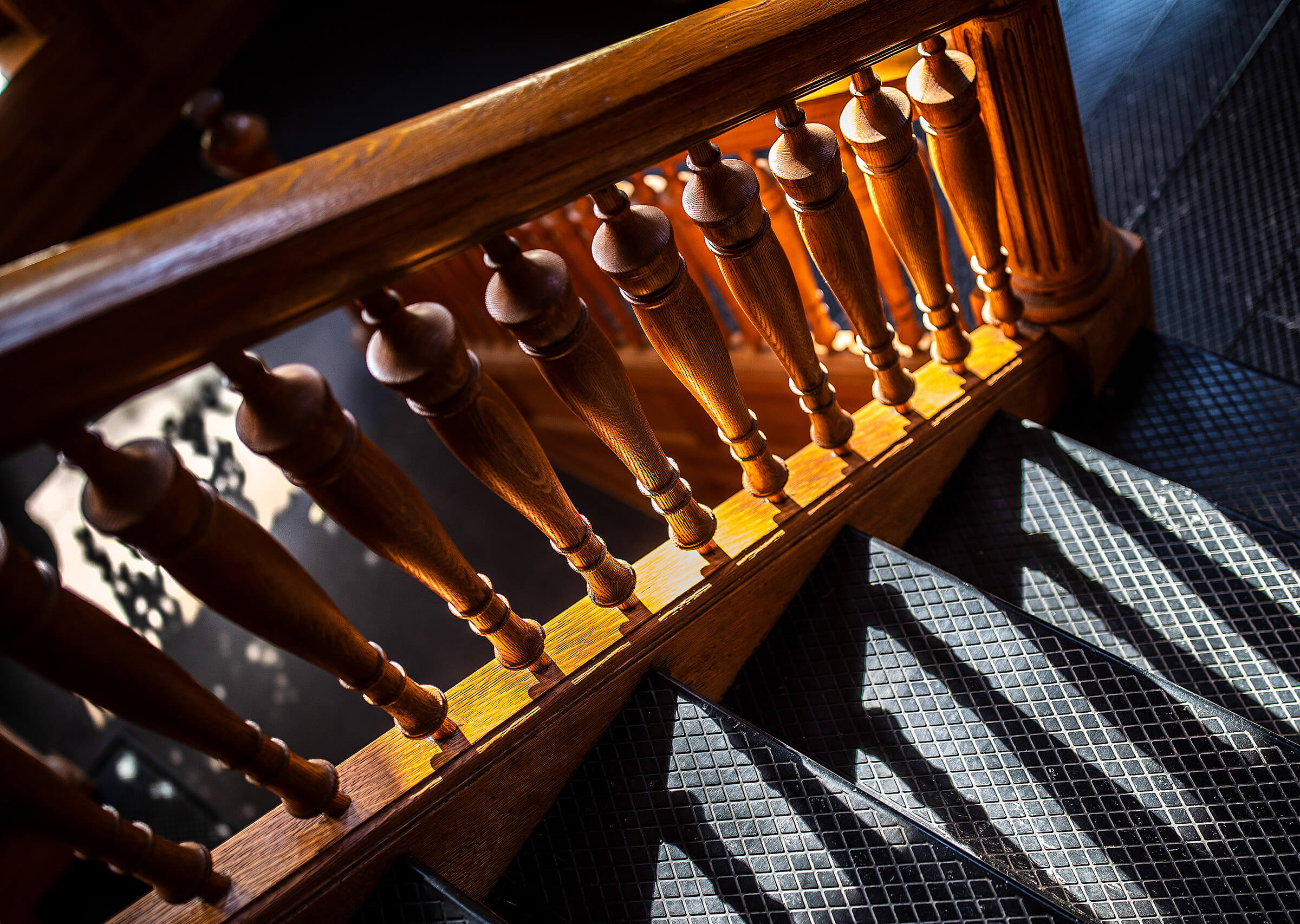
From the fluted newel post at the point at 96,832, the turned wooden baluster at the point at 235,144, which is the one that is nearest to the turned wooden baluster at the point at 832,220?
the fluted newel post at the point at 96,832

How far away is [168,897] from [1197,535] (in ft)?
4.60

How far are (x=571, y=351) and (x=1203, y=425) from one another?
123 cm

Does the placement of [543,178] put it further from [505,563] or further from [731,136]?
[505,563]

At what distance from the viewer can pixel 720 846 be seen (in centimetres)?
115

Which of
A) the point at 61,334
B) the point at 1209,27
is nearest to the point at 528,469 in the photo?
the point at 61,334

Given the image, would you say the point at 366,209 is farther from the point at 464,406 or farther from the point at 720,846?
the point at 720,846

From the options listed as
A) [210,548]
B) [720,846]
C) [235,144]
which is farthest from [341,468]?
[235,144]

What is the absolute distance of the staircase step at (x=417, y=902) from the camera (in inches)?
42.3

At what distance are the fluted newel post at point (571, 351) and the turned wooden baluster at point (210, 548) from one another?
304 mm

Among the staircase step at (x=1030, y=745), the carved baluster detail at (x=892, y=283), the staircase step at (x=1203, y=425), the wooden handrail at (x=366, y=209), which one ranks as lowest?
the carved baluster detail at (x=892, y=283)

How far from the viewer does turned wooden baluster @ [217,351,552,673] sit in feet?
2.71

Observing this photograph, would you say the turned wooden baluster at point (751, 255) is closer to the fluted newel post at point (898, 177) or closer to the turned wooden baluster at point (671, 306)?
the turned wooden baluster at point (671, 306)

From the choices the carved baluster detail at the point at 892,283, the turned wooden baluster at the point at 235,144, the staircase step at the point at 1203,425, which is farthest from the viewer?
the turned wooden baluster at the point at 235,144

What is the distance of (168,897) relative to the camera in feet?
3.47
